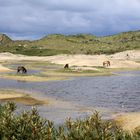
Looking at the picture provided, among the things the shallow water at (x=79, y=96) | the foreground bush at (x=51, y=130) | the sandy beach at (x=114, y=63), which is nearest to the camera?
the foreground bush at (x=51, y=130)

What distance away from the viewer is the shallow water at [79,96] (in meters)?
36.6

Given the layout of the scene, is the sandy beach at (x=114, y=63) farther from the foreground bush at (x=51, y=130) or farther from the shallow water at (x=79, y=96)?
the foreground bush at (x=51, y=130)

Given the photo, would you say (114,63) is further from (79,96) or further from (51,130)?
(51,130)

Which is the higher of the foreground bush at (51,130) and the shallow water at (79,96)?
the foreground bush at (51,130)

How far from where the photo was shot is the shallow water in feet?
120

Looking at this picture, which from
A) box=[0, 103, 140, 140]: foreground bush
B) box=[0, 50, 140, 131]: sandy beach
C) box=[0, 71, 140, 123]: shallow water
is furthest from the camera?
box=[0, 71, 140, 123]: shallow water

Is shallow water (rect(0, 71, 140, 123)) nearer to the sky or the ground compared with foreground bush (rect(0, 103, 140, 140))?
nearer to the ground

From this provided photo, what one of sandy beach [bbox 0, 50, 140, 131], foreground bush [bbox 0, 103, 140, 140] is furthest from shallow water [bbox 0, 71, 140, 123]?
foreground bush [bbox 0, 103, 140, 140]

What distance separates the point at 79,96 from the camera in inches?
1857

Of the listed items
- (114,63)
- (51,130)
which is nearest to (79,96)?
(51,130)

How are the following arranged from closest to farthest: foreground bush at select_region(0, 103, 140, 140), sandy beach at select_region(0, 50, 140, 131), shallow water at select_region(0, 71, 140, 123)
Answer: foreground bush at select_region(0, 103, 140, 140), sandy beach at select_region(0, 50, 140, 131), shallow water at select_region(0, 71, 140, 123)

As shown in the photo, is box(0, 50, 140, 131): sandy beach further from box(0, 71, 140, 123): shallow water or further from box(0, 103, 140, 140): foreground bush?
box(0, 103, 140, 140): foreground bush

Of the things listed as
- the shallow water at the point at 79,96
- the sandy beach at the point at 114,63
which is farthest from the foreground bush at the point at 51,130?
the shallow water at the point at 79,96

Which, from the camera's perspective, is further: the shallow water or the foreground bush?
the shallow water
